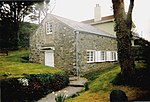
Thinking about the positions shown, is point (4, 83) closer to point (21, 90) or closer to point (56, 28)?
point (21, 90)

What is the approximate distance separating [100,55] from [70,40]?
14.8ft

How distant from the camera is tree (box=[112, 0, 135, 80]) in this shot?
32.7 ft

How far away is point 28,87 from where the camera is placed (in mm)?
11617

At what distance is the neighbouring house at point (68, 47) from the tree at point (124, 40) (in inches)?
393

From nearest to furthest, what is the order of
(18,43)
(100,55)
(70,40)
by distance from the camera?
(70,40) → (100,55) → (18,43)

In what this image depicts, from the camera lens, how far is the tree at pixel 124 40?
32.7 ft

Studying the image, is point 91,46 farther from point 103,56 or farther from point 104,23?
point 104,23

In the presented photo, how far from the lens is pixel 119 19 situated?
1020 centimetres

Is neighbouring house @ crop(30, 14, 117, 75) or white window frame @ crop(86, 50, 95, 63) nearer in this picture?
neighbouring house @ crop(30, 14, 117, 75)

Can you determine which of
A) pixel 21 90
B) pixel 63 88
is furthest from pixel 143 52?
pixel 63 88

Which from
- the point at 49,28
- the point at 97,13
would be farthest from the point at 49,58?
the point at 97,13

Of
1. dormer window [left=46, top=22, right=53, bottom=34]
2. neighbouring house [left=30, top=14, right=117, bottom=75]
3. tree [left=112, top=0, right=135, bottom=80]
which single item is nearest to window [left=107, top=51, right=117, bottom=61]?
neighbouring house [left=30, top=14, right=117, bottom=75]

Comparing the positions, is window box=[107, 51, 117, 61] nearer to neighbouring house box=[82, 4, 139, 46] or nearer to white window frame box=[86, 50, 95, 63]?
white window frame box=[86, 50, 95, 63]

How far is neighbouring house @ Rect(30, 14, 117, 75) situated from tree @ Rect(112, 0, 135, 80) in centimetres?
997
